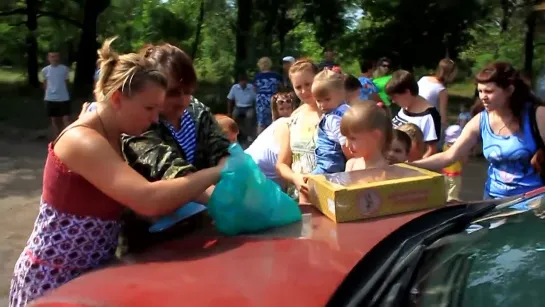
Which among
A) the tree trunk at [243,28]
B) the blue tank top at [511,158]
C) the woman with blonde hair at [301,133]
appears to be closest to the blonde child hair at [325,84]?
the woman with blonde hair at [301,133]

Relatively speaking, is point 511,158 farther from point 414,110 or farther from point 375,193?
point 414,110

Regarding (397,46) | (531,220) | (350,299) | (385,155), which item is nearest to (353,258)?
(350,299)

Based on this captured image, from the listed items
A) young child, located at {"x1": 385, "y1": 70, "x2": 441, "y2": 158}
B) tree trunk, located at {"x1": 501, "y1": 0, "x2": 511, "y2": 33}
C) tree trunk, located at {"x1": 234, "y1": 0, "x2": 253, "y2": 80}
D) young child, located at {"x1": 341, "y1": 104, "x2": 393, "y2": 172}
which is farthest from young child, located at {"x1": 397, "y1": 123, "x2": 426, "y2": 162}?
tree trunk, located at {"x1": 501, "y1": 0, "x2": 511, "y2": 33}

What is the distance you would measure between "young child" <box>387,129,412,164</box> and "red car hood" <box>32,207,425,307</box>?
1695 millimetres

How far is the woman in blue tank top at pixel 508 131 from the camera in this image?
367 centimetres

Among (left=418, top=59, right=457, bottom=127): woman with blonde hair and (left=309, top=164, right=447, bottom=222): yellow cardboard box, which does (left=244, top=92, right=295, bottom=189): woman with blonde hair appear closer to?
(left=309, top=164, right=447, bottom=222): yellow cardboard box

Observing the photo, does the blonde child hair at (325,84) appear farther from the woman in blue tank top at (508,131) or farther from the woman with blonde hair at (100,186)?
the woman with blonde hair at (100,186)

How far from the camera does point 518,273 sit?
1867mm

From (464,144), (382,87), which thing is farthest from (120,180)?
(382,87)

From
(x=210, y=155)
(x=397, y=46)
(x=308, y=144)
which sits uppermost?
(x=210, y=155)

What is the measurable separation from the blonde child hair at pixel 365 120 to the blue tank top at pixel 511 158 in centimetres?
83

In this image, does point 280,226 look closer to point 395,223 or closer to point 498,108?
point 395,223

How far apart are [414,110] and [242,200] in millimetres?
3508

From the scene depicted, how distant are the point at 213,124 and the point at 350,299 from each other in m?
1.31
